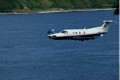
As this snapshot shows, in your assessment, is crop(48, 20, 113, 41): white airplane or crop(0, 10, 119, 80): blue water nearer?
crop(0, 10, 119, 80): blue water

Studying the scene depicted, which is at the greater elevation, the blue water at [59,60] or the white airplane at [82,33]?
the white airplane at [82,33]

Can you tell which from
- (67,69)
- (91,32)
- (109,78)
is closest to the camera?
(109,78)

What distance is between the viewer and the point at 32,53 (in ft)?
420

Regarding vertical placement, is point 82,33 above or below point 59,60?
above

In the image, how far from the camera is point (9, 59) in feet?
388

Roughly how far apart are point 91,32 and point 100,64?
16928 millimetres

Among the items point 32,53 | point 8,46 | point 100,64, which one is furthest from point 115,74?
point 8,46

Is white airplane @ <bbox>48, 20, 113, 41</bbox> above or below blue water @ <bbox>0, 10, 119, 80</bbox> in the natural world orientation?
above

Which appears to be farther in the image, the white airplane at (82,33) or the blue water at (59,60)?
the white airplane at (82,33)

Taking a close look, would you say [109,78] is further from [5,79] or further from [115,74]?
[5,79]

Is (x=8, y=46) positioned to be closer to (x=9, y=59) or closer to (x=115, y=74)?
(x=9, y=59)

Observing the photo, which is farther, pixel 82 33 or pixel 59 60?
pixel 82 33

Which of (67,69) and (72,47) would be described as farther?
(72,47)

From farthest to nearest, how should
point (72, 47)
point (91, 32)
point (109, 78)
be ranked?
point (72, 47) → point (91, 32) → point (109, 78)
